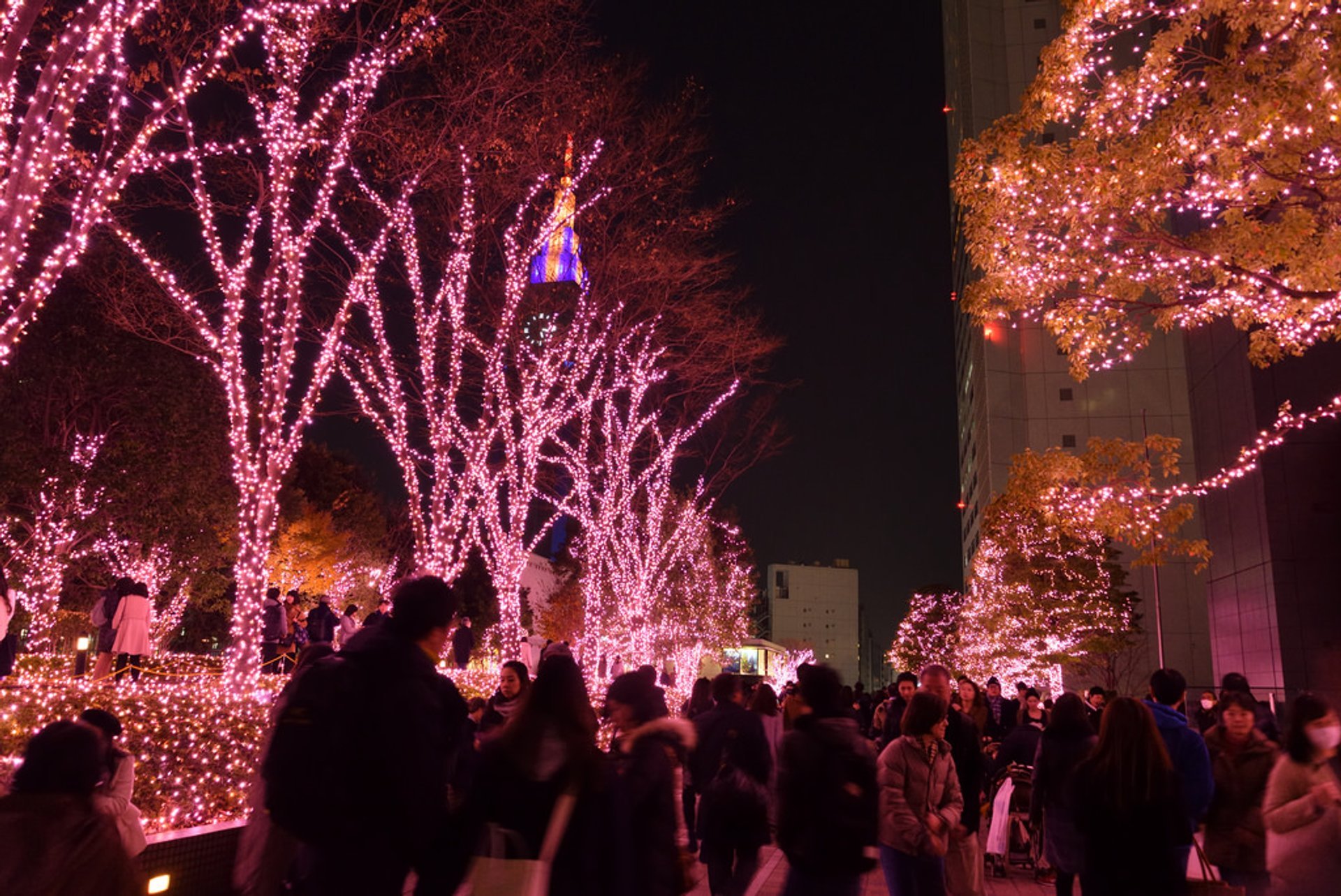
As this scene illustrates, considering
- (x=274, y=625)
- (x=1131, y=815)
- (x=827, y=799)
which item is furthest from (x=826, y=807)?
(x=274, y=625)

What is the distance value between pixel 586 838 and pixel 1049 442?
50361 millimetres

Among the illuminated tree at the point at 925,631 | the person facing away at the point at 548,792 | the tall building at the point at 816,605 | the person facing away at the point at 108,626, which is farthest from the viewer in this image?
the tall building at the point at 816,605

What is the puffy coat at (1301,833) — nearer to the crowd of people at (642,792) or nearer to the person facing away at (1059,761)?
the crowd of people at (642,792)

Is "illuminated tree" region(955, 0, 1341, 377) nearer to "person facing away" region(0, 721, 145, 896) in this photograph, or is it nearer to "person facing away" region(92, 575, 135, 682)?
"person facing away" region(0, 721, 145, 896)

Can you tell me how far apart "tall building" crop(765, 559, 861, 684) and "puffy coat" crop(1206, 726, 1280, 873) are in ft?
421

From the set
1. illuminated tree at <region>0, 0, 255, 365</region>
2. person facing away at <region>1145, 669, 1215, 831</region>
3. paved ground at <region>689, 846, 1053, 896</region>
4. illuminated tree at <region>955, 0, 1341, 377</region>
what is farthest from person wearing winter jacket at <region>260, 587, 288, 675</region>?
person facing away at <region>1145, 669, 1215, 831</region>

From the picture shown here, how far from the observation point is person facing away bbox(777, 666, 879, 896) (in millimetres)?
3678

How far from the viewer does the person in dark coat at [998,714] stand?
1136 cm

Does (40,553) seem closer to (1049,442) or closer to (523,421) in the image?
(523,421)

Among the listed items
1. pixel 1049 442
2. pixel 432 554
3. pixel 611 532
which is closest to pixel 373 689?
pixel 432 554

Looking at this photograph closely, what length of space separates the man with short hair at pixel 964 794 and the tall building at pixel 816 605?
127m

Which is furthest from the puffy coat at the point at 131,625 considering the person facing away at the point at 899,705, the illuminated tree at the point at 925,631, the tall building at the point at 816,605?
the tall building at the point at 816,605

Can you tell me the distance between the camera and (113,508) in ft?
78.1

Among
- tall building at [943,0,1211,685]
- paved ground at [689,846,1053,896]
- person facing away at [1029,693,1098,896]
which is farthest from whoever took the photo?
tall building at [943,0,1211,685]
